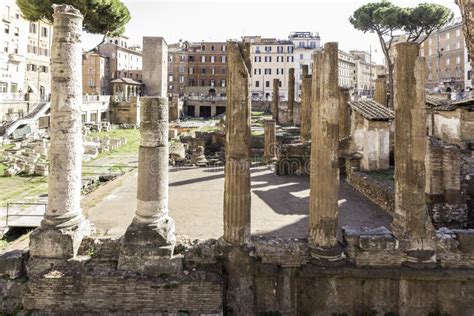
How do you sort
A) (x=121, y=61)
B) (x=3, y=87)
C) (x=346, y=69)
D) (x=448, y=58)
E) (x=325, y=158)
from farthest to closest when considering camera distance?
(x=346, y=69) < (x=121, y=61) < (x=448, y=58) < (x=3, y=87) < (x=325, y=158)

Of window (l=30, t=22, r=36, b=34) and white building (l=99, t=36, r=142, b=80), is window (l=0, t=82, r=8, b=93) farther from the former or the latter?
white building (l=99, t=36, r=142, b=80)

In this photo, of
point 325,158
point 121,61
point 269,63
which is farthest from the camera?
point 269,63

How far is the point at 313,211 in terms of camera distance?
21.6 feet

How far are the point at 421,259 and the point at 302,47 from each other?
60.9m

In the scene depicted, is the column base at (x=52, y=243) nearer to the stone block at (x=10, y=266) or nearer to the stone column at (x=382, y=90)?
the stone block at (x=10, y=266)

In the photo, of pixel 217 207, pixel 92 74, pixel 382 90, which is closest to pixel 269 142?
pixel 382 90

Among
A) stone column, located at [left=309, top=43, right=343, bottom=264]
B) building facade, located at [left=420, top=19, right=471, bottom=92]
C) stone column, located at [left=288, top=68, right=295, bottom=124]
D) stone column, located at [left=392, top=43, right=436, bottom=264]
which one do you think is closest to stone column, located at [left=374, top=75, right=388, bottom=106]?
stone column, located at [left=288, top=68, right=295, bottom=124]

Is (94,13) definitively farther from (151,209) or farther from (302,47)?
(302,47)

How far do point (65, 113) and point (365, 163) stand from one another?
1078 cm

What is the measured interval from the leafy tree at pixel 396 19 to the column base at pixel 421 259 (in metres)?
28.0

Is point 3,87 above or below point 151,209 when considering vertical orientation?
above

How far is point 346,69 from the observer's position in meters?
63.5

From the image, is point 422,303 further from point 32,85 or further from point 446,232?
point 32,85

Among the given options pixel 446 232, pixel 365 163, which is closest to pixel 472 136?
pixel 365 163
